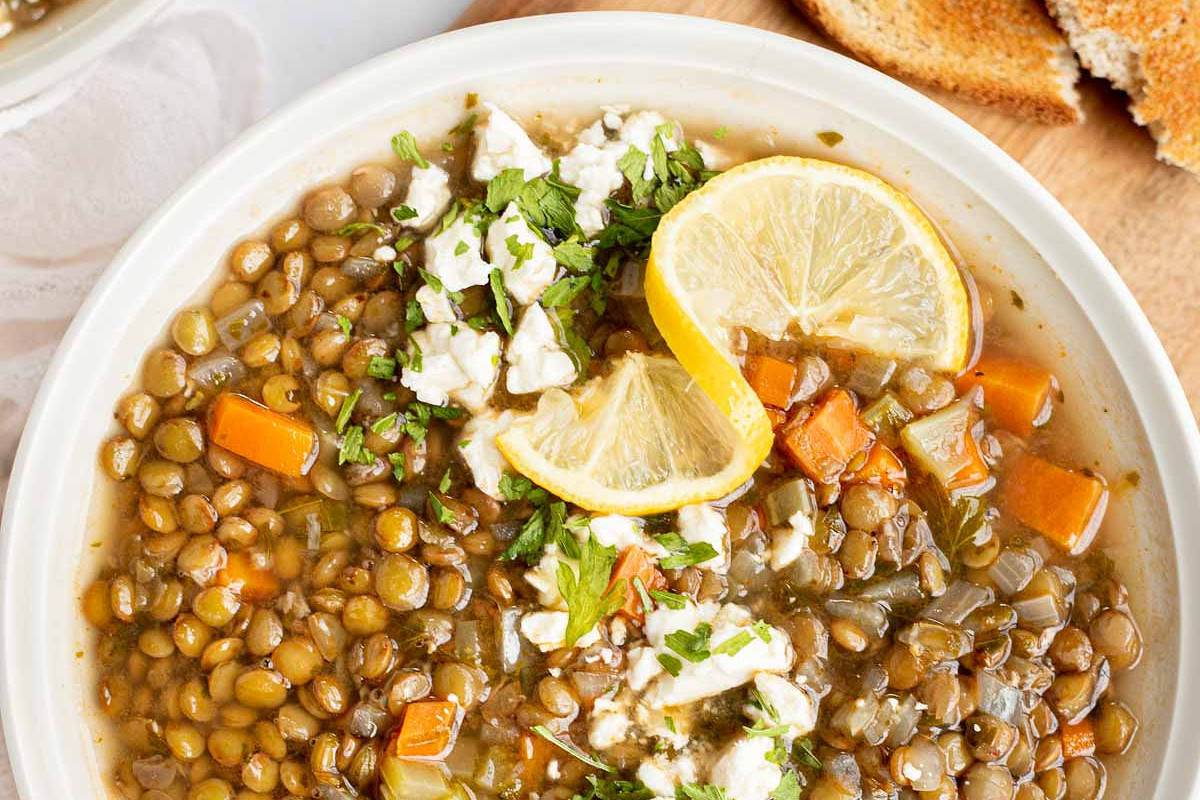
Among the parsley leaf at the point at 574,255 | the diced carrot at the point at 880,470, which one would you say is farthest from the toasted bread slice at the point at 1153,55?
the parsley leaf at the point at 574,255

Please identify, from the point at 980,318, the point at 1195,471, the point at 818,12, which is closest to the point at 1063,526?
the point at 1195,471

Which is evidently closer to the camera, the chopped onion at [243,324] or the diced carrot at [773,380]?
the diced carrot at [773,380]

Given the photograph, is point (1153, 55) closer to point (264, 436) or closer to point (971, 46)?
point (971, 46)

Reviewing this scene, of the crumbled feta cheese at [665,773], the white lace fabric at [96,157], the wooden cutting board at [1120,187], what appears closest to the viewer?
the crumbled feta cheese at [665,773]

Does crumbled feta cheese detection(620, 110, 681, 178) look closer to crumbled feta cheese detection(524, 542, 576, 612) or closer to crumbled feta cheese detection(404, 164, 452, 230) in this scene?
crumbled feta cheese detection(404, 164, 452, 230)

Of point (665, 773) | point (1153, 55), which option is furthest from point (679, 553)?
point (1153, 55)

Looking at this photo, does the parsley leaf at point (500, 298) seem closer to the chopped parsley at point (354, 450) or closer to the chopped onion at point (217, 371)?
the chopped parsley at point (354, 450)
